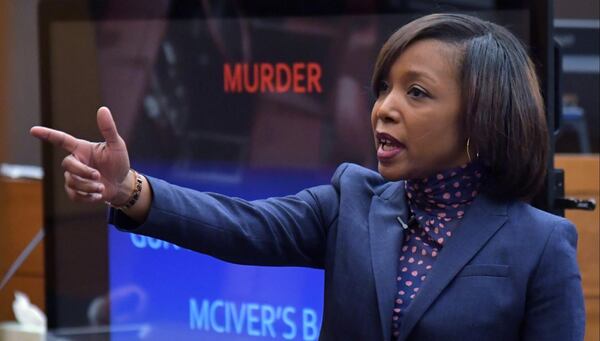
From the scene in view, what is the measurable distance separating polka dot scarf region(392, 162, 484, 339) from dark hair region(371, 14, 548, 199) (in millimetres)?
36

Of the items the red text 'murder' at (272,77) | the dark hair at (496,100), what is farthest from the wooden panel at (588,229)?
the dark hair at (496,100)

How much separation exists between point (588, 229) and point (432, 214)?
4.25 feet

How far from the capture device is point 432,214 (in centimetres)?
171

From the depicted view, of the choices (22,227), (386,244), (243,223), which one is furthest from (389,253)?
(22,227)

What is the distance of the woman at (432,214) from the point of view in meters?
1.61

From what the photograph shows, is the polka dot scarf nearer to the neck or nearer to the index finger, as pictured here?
the neck

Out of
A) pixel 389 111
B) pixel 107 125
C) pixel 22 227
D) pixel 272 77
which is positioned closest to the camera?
pixel 107 125

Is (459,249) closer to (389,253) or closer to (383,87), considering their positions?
(389,253)

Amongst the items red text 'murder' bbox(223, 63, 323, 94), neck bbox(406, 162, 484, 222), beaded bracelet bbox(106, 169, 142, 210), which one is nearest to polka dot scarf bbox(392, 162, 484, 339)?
neck bbox(406, 162, 484, 222)

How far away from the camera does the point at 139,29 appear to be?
10.0 feet

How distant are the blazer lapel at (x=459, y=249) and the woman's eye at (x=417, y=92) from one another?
183mm

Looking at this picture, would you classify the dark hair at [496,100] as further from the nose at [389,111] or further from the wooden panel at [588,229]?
the wooden panel at [588,229]

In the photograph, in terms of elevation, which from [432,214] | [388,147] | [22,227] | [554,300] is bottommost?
[22,227]

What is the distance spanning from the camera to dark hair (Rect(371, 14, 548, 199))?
1666 millimetres
